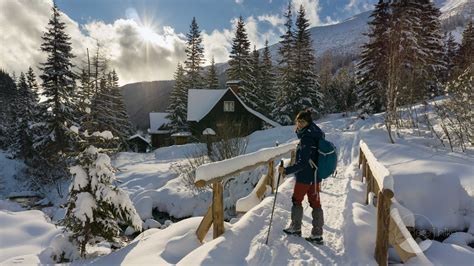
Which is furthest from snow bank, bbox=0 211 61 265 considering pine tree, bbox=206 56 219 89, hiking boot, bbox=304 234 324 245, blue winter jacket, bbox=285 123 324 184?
pine tree, bbox=206 56 219 89

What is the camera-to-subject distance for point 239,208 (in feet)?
23.4

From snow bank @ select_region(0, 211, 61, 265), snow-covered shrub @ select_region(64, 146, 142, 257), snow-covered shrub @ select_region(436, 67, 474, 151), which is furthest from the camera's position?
snow-covered shrub @ select_region(436, 67, 474, 151)

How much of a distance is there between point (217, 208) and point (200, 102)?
31658mm

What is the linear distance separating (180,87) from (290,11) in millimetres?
16778

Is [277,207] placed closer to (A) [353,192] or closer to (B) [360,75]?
(A) [353,192]

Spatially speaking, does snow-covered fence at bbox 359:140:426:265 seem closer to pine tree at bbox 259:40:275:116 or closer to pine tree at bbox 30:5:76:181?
pine tree at bbox 30:5:76:181

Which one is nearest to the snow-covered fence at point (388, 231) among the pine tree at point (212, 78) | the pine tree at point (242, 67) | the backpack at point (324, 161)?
the backpack at point (324, 161)

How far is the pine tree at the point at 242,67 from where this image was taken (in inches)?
1598

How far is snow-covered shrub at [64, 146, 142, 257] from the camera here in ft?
23.2

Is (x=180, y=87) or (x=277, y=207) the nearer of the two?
(x=277, y=207)

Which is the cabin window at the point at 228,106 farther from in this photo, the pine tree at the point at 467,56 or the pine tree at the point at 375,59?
the pine tree at the point at 467,56

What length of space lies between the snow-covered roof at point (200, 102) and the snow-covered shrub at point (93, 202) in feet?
89.0

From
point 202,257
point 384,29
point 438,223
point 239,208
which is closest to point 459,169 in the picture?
point 438,223

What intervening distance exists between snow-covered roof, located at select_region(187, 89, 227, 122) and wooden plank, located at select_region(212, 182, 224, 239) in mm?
29750
